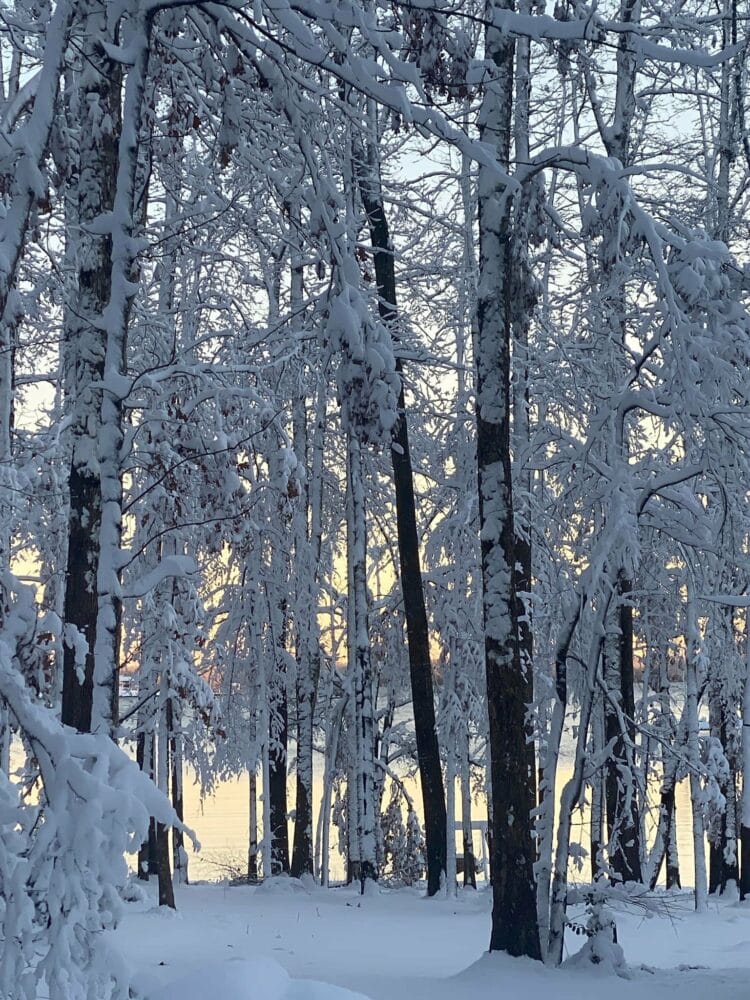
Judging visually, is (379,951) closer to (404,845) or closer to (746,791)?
(746,791)

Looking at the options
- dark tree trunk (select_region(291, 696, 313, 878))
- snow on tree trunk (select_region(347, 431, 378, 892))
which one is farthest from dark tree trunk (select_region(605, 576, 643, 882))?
dark tree trunk (select_region(291, 696, 313, 878))

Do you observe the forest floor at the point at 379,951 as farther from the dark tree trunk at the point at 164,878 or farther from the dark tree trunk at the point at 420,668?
the dark tree trunk at the point at 420,668

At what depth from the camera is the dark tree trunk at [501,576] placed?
345 inches

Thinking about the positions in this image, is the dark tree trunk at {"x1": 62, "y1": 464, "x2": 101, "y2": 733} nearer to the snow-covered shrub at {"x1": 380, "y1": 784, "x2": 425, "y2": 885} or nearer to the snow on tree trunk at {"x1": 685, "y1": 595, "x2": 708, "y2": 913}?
the snow on tree trunk at {"x1": 685, "y1": 595, "x2": 708, "y2": 913}

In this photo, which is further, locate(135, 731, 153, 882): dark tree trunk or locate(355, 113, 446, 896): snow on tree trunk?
locate(135, 731, 153, 882): dark tree trunk

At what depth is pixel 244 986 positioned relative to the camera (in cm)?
539

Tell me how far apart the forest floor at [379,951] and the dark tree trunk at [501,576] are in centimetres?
51

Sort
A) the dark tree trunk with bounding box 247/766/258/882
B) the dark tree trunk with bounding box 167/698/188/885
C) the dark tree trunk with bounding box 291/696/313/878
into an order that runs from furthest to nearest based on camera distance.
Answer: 1. the dark tree trunk with bounding box 247/766/258/882
2. the dark tree trunk with bounding box 167/698/188/885
3. the dark tree trunk with bounding box 291/696/313/878

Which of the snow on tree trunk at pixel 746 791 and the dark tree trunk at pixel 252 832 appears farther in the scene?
the dark tree trunk at pixel 252 832

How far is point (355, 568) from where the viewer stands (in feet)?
54.3

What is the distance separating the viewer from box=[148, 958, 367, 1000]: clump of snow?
5.32 meters

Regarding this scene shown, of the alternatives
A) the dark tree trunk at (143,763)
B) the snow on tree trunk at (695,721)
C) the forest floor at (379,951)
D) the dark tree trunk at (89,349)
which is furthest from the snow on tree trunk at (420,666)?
the dark tree trunk at (89,349)

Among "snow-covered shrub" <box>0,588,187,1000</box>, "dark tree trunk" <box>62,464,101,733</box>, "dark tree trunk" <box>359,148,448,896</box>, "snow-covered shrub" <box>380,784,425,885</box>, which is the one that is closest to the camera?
"snow-covered shrub" <box>0,588,187,1000</box>

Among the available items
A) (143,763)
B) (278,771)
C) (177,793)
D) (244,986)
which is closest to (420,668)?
(278,771)
